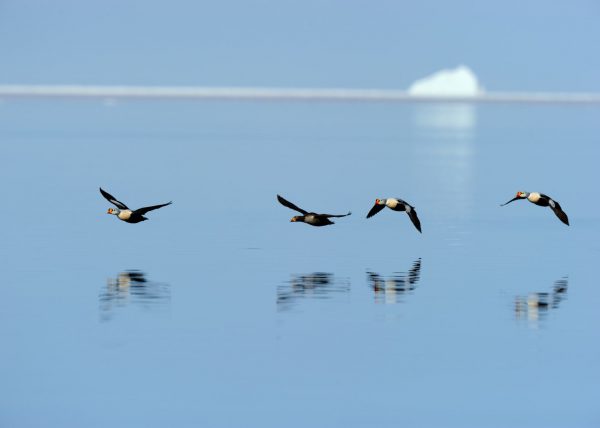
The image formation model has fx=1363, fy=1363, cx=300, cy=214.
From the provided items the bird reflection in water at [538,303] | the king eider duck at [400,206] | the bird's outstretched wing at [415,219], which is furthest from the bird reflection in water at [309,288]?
the bird's outstretched wing at [415,219]

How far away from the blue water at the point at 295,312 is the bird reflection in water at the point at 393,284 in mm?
69

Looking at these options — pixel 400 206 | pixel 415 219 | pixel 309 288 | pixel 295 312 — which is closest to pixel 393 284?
pixel 309 288

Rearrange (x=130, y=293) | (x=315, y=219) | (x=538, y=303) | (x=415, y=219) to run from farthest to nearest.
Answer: (x=315, y=219) < (x=415, y=219) < (x=130, y=293) < (x=538, y=303)

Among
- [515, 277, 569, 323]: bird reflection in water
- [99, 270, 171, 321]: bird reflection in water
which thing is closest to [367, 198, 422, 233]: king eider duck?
[515, 277, 569, 323]: bird reflection in water

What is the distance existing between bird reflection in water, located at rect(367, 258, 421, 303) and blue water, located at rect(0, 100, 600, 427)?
0.07 meters

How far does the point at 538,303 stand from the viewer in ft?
88.0

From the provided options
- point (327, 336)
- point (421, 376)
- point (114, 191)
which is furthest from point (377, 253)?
point (114, 191)

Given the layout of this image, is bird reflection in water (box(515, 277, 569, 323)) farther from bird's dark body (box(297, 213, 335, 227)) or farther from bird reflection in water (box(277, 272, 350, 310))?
bird's dark body (box(297, 213, 335, 227))

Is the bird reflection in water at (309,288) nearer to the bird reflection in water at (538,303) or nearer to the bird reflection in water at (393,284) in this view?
the bird reflection in water at (393,284)

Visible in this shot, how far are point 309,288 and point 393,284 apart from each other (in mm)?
1937

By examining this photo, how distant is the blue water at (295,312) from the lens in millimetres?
19547

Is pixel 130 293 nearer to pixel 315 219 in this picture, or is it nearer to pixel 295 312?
pixel 295 312

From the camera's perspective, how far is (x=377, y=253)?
1353 inches

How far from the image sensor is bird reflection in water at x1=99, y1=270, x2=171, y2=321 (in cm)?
2616
